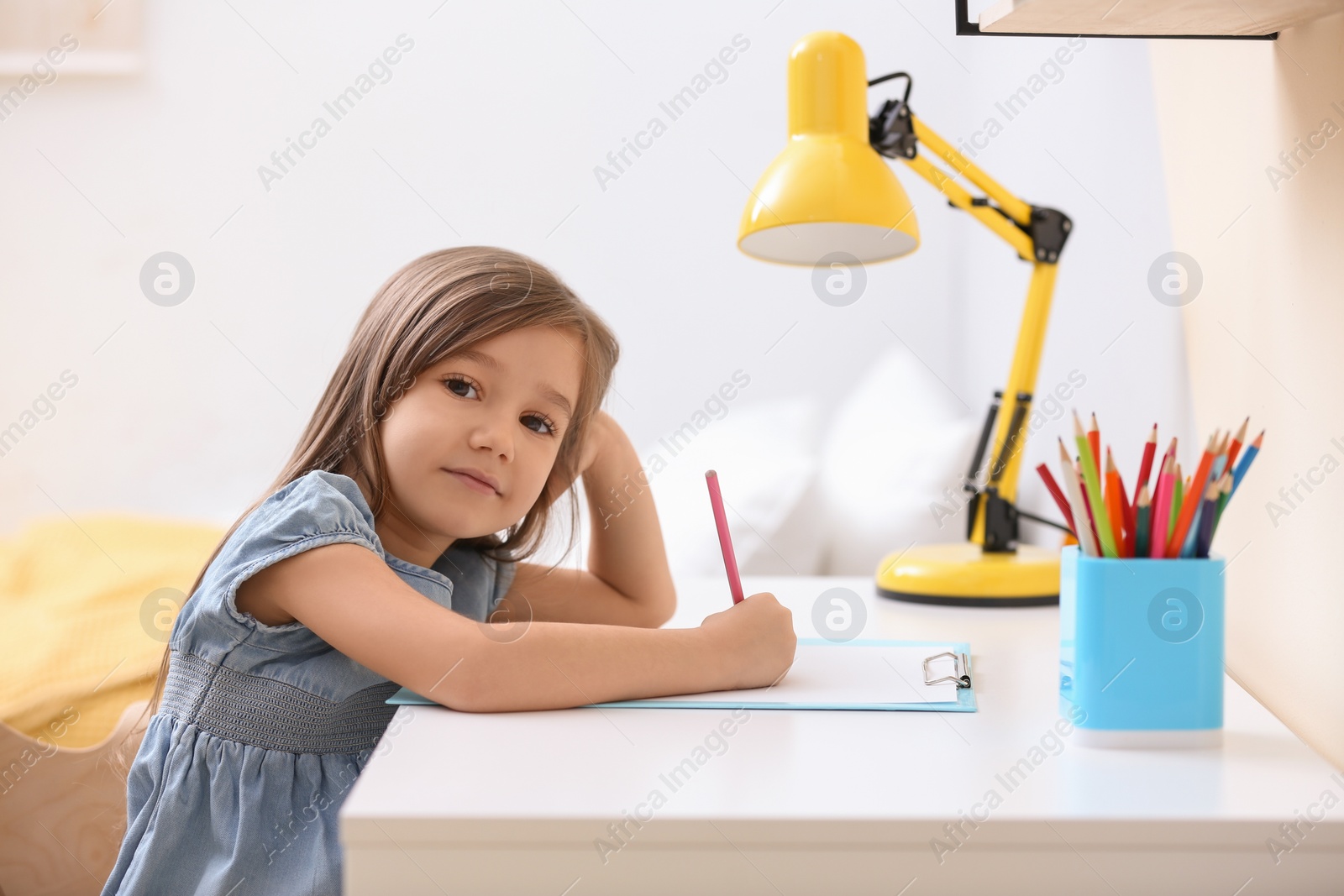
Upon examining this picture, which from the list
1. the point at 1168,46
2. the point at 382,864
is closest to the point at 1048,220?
the point at 1168,46

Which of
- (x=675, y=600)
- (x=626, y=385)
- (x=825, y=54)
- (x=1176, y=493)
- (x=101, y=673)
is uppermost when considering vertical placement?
(x=825, y=54)

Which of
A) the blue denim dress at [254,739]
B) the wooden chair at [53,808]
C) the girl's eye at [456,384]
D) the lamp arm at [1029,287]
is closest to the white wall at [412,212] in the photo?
the lamp arm at [1029,287]

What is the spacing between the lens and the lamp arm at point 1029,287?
882 mm

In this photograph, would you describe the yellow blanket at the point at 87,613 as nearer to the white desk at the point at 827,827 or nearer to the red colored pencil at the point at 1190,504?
the white desk at the point at 827,827

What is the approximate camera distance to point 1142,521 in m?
0.48

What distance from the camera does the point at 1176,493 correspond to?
478 mm

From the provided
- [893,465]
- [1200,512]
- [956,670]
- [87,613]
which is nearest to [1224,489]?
[1200,512]

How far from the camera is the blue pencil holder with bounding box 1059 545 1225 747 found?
0.47 m

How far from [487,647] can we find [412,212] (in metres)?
1.05

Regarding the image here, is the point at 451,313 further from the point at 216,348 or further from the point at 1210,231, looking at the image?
the point at 216,348

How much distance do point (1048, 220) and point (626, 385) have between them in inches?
27.9

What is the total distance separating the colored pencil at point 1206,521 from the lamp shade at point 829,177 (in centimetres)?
39

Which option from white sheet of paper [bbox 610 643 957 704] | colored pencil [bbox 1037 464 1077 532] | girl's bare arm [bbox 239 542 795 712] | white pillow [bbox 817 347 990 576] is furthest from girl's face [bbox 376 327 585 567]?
white pillow [bbox 817 347 990 576]

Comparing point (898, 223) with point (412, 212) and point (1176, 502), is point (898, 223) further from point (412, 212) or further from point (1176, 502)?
point (412, 212)
